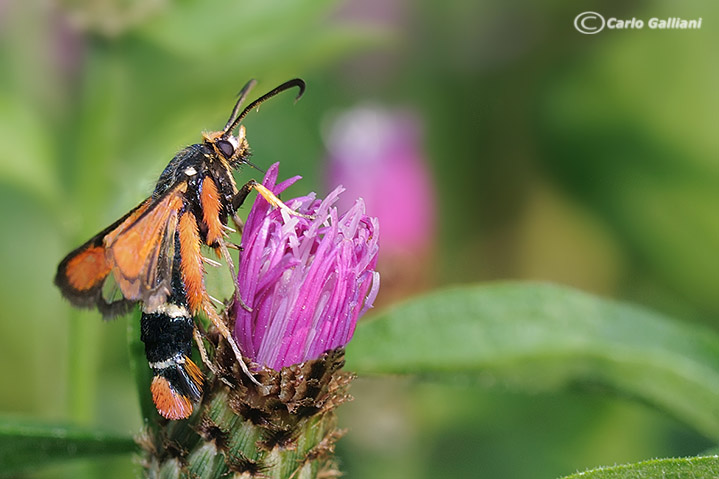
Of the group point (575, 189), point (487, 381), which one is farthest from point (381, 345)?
point (575, 189)

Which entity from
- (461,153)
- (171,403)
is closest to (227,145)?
(171,403)

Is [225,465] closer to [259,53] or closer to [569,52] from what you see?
[259,53]

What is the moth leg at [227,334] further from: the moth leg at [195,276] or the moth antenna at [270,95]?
the moth antenna at [270,95]
